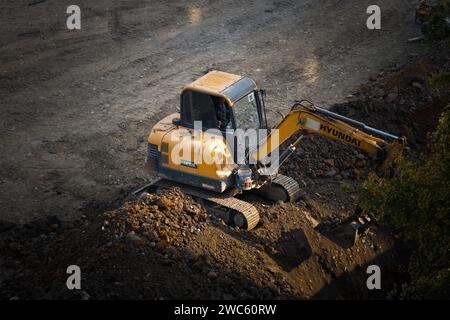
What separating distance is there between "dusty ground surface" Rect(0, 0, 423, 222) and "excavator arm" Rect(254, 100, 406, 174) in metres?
4.23

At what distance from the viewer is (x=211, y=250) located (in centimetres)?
1203

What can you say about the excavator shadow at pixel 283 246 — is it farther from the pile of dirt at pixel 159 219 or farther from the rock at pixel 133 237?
the rock at pixel 133 237

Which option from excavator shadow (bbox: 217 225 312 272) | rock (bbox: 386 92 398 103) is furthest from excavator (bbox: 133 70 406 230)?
rock (bbox: 386 92 398 103)

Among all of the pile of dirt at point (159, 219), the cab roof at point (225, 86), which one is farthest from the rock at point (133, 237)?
the cab roof at point (225, 86)

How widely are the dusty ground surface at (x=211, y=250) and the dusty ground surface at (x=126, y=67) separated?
2.15 meters

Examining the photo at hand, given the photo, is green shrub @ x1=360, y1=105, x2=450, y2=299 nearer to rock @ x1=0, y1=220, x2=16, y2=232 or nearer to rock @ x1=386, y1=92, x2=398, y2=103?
rock @ x1=386, y1=92, x2=398, y2=103

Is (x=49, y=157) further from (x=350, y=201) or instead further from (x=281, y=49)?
(x=281, y=49)

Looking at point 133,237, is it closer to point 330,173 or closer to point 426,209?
point 426,209

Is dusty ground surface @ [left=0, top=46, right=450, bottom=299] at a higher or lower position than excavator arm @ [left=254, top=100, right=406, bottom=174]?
lower

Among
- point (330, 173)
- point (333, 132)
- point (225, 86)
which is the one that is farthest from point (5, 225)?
point (330, 173)

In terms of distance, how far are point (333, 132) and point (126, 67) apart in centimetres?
1048

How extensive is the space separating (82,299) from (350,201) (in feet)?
21.2

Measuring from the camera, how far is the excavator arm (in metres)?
12.3
